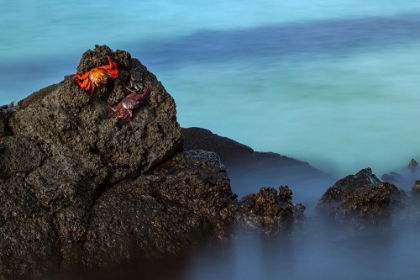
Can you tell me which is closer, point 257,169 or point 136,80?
point 136,80

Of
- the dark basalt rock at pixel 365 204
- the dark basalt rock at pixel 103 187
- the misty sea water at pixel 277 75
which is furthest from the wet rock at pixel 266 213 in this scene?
the dark basalt rock at pixel 365 204

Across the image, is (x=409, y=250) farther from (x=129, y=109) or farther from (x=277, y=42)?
(x=277, y=42)

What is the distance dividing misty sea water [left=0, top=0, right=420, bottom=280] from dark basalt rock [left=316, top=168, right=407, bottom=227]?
0.14 meters

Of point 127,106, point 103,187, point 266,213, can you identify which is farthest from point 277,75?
point 103,187

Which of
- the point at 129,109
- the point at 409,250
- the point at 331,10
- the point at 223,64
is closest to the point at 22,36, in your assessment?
the point at 223,64

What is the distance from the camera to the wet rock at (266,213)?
14.1ft

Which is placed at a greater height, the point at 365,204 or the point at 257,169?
the point at 257,169

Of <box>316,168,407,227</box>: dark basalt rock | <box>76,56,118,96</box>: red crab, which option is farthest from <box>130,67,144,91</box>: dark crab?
<box>316,168,407,227</box>: dark basalt rock

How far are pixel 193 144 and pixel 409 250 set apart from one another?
2.22 meters

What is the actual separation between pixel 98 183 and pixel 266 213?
1.12 meters

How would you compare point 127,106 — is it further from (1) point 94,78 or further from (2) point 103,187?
(2) point 103,187

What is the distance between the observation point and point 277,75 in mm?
10266

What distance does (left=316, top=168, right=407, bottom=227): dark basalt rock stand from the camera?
4422 millimetres

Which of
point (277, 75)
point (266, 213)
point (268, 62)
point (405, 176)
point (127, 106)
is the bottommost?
point (266, 213)
